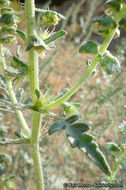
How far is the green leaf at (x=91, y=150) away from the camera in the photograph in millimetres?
555

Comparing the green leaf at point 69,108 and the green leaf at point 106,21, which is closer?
the green leaf at point 106,21

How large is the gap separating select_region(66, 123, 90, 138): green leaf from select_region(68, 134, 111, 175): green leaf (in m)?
0.02

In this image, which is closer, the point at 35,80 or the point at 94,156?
the point at 94,156

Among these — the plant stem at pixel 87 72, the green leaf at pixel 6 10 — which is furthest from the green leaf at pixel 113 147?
the green leaf at pixel 6 10

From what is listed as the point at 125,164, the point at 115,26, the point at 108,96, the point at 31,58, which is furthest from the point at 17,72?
the point at 108,96

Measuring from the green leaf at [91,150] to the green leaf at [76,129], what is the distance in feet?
0.05

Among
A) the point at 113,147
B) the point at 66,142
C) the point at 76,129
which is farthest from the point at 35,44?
the point at 66,142

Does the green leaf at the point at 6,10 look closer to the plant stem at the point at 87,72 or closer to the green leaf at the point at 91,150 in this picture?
the plant stem at the point at 87,72

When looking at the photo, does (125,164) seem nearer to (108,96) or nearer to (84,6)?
(108,96)

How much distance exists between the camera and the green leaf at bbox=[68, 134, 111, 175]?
0.55 m

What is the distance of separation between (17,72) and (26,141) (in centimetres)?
23

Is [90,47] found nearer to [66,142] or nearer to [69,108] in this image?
[69,108]

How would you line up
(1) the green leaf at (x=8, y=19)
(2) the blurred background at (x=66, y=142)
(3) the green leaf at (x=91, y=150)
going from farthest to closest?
(2) the blurred background at (x=66, y=142)
(1) the green leaf at (x=8, y=19)
(3) the green leaf at (x=91, y=150)

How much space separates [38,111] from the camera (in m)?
0.69
